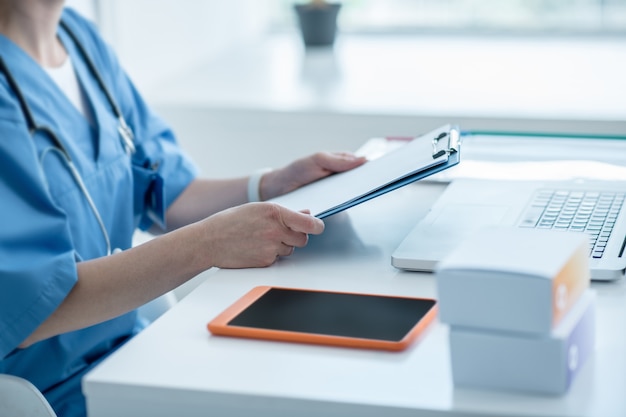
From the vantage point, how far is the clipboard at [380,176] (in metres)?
1.15

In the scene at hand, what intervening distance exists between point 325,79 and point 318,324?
143cm

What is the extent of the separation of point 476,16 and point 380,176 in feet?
5.80

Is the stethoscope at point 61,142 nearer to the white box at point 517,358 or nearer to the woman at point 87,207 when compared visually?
the woman at point 87,207

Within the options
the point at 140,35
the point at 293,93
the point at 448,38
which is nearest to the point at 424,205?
→ the point at 293,93

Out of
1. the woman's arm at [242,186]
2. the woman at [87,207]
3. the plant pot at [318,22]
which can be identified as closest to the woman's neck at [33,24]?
the woman at [87,207]

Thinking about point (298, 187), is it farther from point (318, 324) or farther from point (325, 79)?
A: point (325, 79)

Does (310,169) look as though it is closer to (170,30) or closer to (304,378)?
(304,378)

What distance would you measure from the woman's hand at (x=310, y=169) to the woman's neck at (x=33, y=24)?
1.24 feet

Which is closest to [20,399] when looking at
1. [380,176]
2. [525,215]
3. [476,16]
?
[380,176]

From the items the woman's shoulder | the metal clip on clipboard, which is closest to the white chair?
the metal clip on clipboard

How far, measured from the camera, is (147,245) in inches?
46.1

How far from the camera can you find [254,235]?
3.83 feet

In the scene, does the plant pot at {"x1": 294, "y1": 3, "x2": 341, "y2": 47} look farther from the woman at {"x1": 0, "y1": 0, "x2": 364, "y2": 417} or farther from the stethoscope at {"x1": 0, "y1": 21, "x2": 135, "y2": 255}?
the stethoscope at {"x1": 0, "y1": 21, "x2": 135, "y2": 255}

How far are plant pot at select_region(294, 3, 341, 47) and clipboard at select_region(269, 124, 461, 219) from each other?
120 cm
